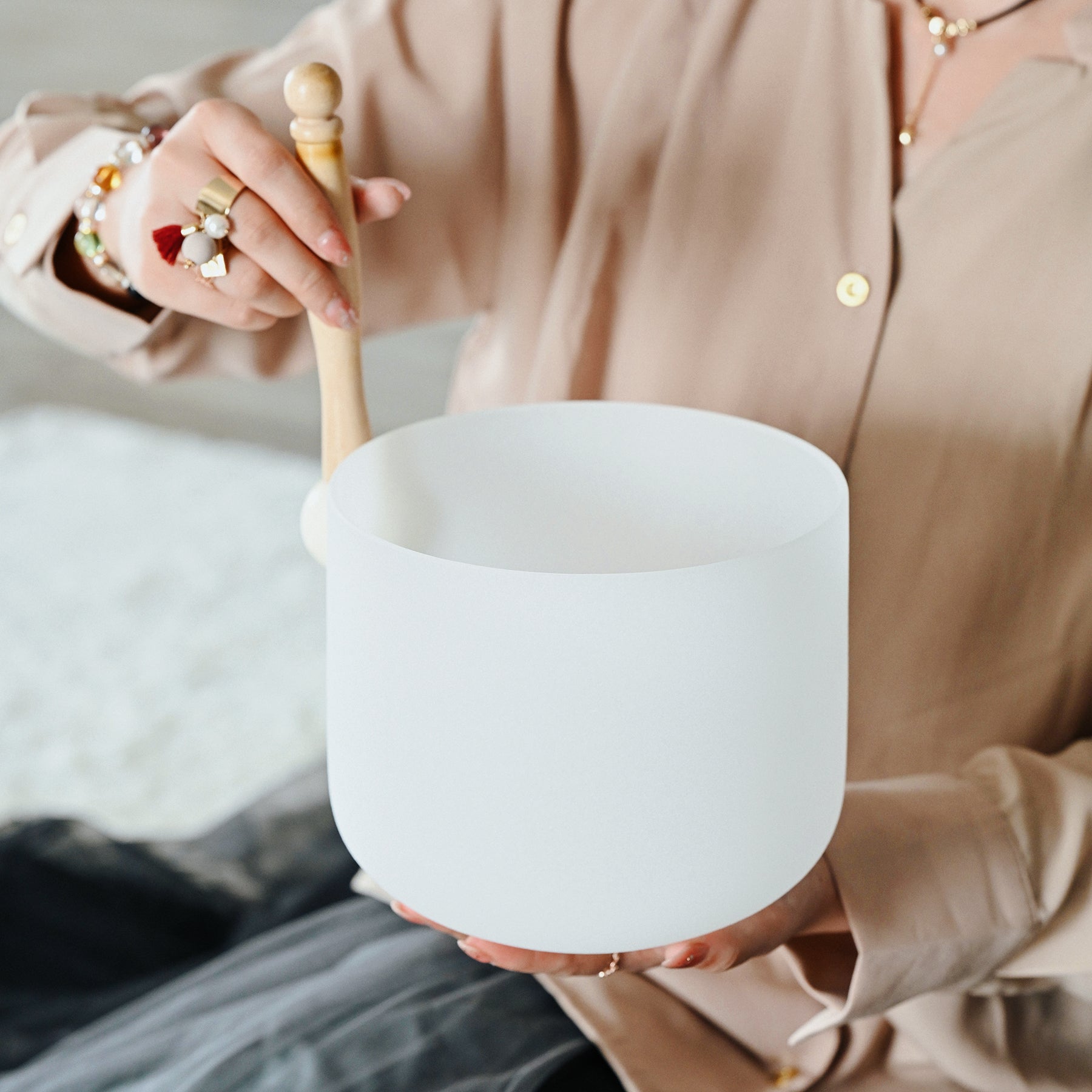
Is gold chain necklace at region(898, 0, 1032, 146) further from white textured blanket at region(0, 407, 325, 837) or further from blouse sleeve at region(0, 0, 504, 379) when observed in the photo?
white textured blanket at region(0, 407, 325, 837)

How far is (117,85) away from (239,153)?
212 centimetres

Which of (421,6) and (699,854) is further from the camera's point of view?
(421,6)

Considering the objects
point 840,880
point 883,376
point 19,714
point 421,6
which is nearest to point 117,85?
point 19,714

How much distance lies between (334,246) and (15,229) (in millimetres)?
307

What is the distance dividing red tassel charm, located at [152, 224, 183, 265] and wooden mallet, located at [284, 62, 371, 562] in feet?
0.21

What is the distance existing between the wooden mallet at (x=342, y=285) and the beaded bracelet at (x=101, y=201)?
0.15 meters

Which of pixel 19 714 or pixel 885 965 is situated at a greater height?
pixel 885 965

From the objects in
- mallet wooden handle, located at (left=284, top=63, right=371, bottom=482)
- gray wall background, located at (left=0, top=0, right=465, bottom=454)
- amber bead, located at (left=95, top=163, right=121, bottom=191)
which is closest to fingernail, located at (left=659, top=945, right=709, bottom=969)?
mallet wooden handle, located at (left=284, top=63, right=371, bottom=482)

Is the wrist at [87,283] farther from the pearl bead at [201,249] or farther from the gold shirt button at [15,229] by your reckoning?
the pearl bead at [201,249]

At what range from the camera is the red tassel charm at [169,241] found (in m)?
0.52

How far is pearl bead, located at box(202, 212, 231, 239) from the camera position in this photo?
1.68ft

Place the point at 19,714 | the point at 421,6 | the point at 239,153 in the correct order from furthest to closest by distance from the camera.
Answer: the point at 19,714, the point at 421,6, the point at 239,153

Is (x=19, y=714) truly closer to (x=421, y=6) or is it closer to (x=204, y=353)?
(x=204, y=353)

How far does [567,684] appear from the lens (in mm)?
402
